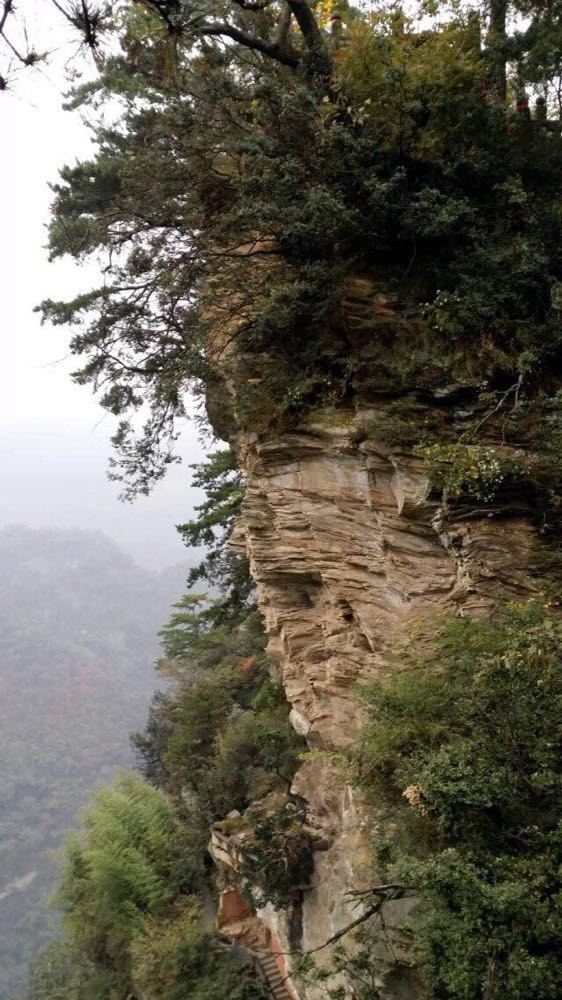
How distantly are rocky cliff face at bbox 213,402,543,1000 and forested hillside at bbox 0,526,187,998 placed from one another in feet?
59.1

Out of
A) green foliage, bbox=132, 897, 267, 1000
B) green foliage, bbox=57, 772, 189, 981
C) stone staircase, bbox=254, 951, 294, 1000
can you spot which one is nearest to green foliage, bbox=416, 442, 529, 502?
stone staircase, bbox=254, 951, 294, 1000

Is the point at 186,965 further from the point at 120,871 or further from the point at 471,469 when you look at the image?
the point at 471,469

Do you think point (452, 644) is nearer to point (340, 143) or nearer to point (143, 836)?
point (340, 143)

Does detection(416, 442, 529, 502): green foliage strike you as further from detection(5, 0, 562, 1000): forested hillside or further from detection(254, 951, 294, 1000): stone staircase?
detection(254, 951, 294, 1000): stone staircase

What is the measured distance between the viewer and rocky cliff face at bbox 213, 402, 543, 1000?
21.4 feet

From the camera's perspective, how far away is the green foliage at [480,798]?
430 centimetres

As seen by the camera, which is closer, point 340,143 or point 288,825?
point 340,143

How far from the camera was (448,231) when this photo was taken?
7.26 m

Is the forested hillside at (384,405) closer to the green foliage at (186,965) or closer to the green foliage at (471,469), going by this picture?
the green foliage at (471,469)

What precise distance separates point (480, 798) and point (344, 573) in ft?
11.2

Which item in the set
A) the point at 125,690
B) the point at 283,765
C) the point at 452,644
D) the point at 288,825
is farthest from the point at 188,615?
the point at 125,690

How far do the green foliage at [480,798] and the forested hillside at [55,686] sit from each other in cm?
2160

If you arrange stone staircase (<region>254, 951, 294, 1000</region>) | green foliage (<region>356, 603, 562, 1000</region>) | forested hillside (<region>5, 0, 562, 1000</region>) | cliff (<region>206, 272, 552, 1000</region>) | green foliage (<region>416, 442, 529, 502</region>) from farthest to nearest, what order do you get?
stone staircase (<region>254, 951, 294, 1000</region>) → cliff (<region>206, 272, 552, 1000</region>) → green foliage (<region>416, 442, 529, 502</region>) → forested hillside (<region>5, 0, 562, 1000</region>) → green foliage (<region>356, 603, 562, 1000</region>)

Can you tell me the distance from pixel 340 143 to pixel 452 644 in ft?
18.6
